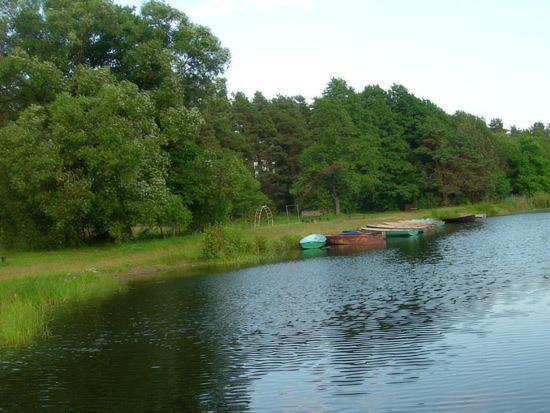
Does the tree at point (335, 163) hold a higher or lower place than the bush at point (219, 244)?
higher

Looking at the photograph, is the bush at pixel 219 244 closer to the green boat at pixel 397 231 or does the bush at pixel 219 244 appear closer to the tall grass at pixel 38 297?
the tall grass at pixel 38 297

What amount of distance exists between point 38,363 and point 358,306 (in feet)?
38.4

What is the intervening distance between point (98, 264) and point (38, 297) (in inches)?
478

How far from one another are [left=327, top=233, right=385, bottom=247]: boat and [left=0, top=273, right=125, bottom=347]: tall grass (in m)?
23.5

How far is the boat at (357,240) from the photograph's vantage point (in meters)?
50.9

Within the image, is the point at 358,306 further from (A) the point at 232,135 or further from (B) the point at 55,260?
(A) the point at 232,135

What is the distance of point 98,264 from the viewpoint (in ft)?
123

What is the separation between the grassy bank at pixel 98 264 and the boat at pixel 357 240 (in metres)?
3.57

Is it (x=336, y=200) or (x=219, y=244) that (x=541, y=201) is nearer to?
(x=336, y=200)

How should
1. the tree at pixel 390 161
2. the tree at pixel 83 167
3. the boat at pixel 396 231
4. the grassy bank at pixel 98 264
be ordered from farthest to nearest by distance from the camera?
1. the tree at pixel 390 161
2. the boat at pixel 396 231
3. the tree at pixel 83 167
4. the grassy bank at pixel 98 264

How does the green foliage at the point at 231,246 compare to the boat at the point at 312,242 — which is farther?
the boat at the point at 312,242

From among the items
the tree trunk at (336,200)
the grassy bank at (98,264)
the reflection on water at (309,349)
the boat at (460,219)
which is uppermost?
the tree trunk at (336,200)

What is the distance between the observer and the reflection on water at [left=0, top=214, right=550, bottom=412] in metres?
12.0

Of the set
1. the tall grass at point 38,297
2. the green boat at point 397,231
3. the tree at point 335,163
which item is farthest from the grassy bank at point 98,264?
the tree at point 335,163
